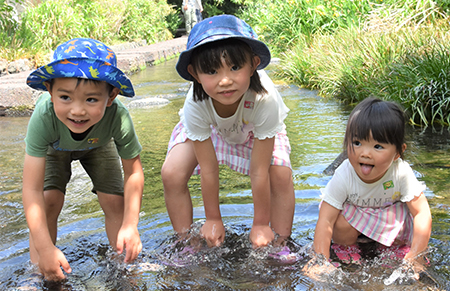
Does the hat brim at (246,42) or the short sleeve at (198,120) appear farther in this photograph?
the short sleeve at (198,120)

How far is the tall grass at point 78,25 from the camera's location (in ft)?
27.2

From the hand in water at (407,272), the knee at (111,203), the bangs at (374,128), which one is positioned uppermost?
the bangs at (374,128)

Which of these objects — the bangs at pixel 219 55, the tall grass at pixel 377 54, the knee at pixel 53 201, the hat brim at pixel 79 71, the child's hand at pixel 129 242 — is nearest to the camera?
the hat brim at pixel 79 71

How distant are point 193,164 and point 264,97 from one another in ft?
1.93

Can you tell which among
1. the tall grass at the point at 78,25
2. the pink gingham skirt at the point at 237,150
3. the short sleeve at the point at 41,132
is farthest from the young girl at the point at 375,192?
the tall grass at the point at 78,25

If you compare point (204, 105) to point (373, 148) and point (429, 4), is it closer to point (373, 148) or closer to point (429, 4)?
point (373, 148)

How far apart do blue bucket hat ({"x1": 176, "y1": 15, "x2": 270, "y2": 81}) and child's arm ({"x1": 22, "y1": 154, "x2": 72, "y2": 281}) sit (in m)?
0.85

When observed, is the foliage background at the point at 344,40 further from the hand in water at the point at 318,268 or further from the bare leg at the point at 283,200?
the hand in water at the point at 318,268

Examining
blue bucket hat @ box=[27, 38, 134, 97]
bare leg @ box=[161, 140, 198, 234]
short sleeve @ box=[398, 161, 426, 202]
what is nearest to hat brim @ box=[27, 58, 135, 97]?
blue bucket hat @ box=[27, 38, 134, 97]

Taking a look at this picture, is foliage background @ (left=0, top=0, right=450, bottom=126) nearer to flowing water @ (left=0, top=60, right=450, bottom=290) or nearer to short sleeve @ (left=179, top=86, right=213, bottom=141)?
flowing water @ (left=0, top=60, right=450, bottom=290)

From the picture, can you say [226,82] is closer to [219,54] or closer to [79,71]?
[219,54]

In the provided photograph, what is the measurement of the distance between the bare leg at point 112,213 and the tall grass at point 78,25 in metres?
6.06

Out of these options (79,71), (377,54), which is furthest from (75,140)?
(377,54)

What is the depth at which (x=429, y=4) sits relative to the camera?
7734 mm
